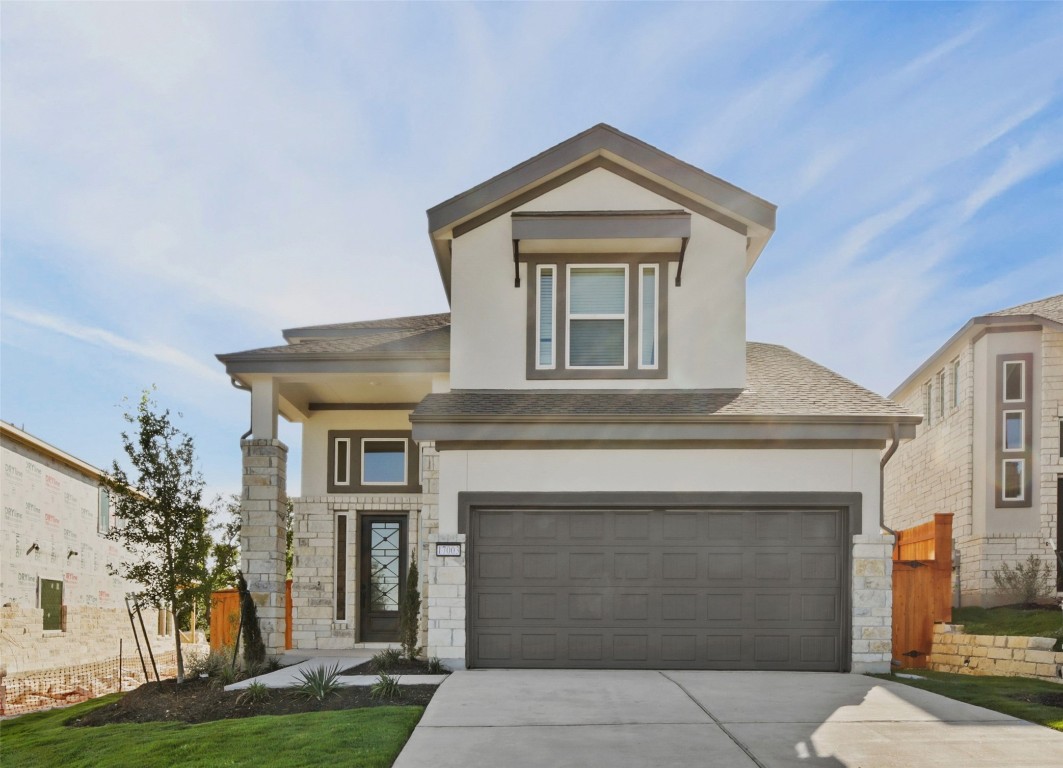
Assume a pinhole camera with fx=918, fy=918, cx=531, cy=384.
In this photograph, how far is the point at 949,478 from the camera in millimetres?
19750

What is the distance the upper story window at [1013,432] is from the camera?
1772cm

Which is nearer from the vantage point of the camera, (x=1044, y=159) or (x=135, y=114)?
(x=135, y=114)

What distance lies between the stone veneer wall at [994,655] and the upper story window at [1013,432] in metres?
5.72

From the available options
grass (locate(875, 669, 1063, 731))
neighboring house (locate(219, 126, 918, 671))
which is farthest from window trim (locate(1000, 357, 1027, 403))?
grass (locate(875, 669, 1063, 731))

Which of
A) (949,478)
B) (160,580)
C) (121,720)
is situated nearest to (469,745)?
(121,720)

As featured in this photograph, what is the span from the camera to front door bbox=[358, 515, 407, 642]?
15758 millimetres

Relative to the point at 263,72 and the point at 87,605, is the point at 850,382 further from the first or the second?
the point at 87,605

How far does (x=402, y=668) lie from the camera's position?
11539 mm

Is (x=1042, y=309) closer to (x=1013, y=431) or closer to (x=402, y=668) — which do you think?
(x=1013, y=431)

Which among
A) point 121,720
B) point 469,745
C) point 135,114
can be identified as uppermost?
point 135,114

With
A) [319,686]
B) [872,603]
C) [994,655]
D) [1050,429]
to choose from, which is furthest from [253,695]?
[1050,429]

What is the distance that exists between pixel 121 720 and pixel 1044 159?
1577cm

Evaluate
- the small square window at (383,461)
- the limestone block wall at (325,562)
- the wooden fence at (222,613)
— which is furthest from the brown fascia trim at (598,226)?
the wooden fence at (222,613)

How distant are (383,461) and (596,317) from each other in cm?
513
